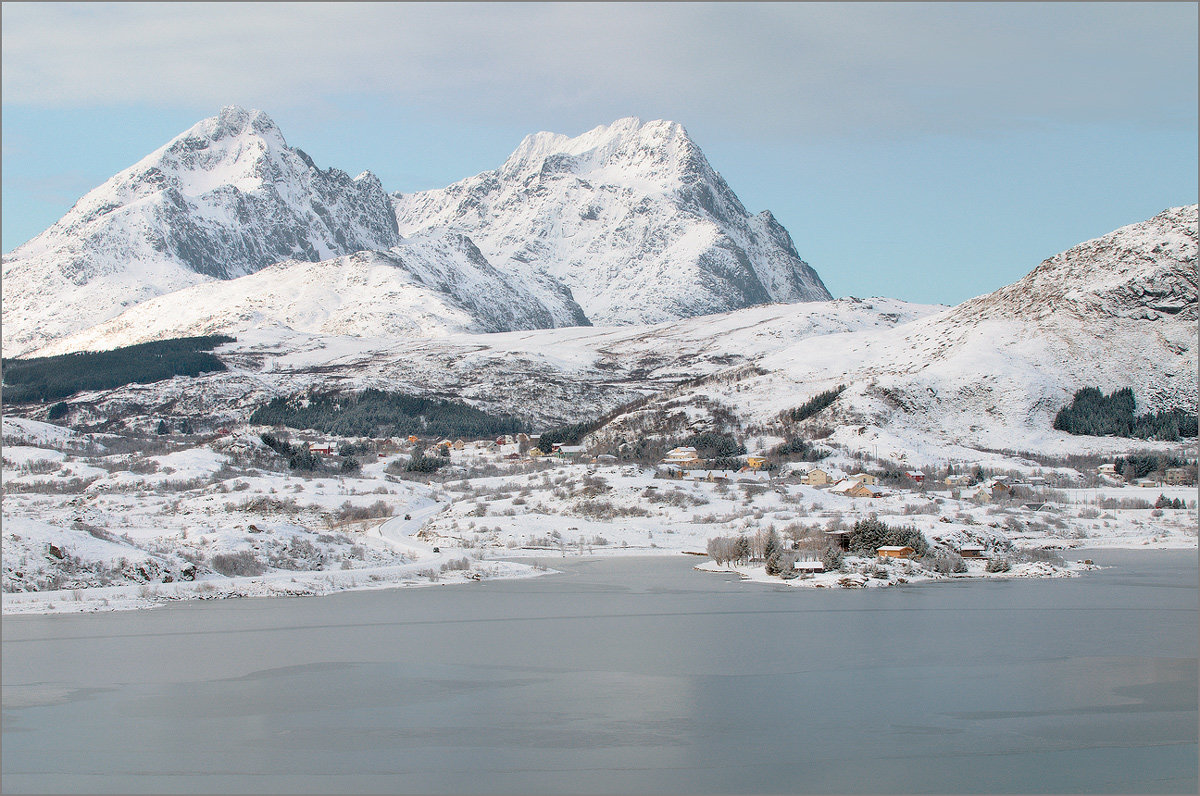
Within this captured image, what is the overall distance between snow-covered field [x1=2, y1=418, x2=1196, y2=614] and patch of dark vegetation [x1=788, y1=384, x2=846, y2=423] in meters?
25.5

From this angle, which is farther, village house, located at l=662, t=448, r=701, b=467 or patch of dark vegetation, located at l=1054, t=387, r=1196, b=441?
patch of dark vegetation, located at l=1054, t=387, r=1196, b=441

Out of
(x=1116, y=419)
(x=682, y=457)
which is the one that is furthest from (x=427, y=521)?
(x=1116, y=419)

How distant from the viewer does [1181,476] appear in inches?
3851

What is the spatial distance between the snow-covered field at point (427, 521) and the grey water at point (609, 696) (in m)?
4.74

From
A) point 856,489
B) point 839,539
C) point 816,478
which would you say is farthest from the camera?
point 816,478

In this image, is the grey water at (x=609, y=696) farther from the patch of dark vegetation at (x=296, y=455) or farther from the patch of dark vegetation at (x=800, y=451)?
the patch of dark vegetation at (x=800, y=451)

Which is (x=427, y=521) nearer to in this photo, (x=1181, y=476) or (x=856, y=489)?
(x=856, y=489)

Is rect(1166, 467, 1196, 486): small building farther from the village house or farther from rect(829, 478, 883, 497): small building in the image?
the village house

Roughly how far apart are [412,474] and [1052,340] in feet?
321

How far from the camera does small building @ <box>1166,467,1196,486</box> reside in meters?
96.2

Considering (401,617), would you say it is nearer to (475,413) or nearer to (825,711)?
(825,711)

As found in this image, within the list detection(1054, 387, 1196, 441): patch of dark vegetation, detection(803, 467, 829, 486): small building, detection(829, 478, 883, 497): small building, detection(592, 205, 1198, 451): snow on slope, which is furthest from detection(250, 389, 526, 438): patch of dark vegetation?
detection(829, 478, 883, 497): small building

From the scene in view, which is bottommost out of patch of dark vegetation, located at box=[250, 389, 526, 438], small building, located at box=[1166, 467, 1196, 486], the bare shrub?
the bare shrub

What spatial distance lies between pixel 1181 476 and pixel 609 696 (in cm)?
8941
